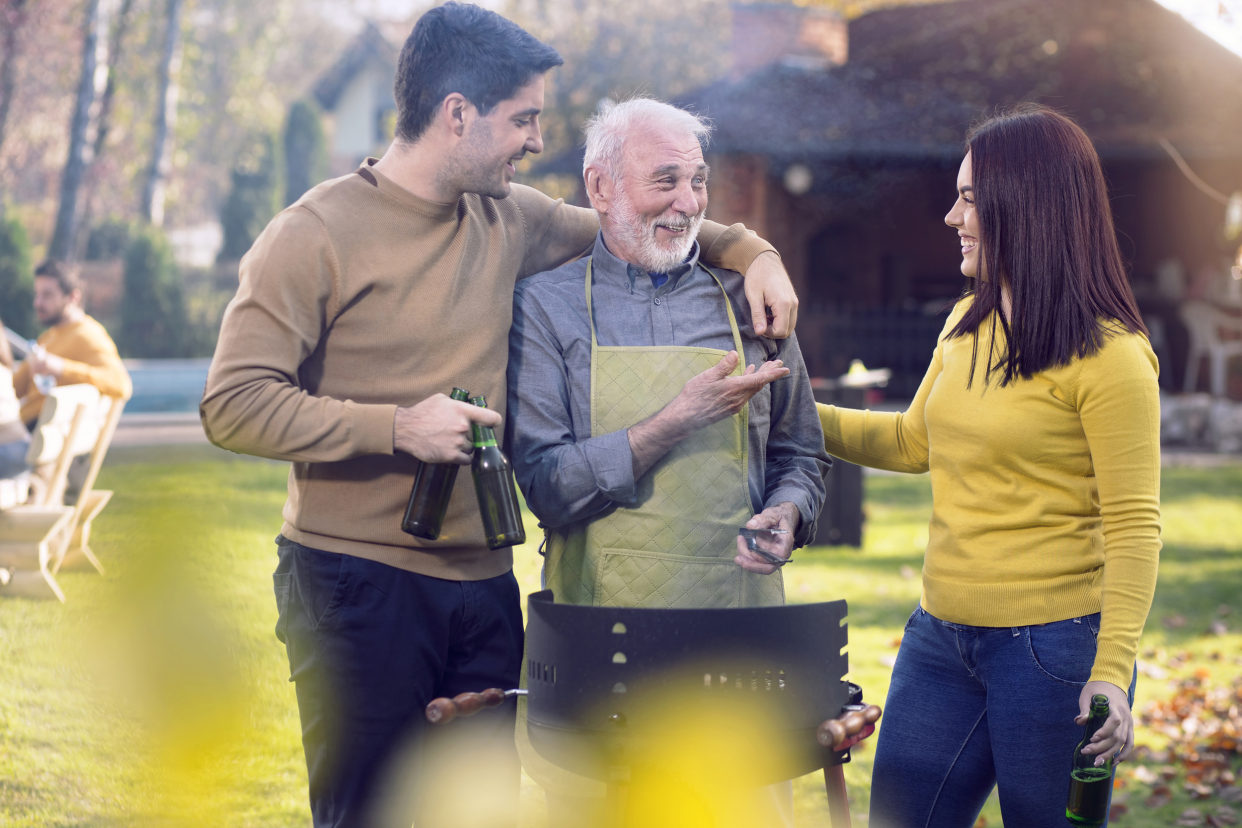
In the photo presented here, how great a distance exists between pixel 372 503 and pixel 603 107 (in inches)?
48.6

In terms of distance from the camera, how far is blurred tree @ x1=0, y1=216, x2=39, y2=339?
21.4 metres

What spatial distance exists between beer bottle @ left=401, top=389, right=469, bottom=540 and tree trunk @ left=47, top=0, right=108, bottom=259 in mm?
22729

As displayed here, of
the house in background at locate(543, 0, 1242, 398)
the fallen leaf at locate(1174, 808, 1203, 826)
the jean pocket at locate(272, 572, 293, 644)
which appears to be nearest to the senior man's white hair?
the jean pocket at locate(272, 572, 293, 644)

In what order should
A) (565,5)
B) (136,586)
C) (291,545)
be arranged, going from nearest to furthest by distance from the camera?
(291,545), (136,586), (565,5)

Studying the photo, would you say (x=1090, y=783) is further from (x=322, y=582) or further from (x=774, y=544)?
(x=322, y=582)

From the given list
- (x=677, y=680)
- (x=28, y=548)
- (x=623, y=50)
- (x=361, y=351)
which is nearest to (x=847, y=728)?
(x=677, y=680)

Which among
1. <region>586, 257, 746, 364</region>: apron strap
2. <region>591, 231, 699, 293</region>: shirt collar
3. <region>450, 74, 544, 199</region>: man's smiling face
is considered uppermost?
<region>450, 74, 544, 199</region>: man's smiling face

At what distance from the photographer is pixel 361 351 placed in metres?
2.63

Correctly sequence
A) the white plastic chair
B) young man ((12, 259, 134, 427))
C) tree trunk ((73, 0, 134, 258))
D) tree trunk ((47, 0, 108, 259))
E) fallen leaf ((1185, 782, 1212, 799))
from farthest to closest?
tree trunk ((73, 0, 134, 258))
tree trunk ((47, 0, 108, 259))
the white plastic chair
young man ((12, 259, 134, 427))
fallen leaf ((1185, 782, 1212, 799))

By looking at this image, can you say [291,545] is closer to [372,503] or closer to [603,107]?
[372,503]

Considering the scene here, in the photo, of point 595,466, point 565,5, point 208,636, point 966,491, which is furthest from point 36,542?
point 565,5

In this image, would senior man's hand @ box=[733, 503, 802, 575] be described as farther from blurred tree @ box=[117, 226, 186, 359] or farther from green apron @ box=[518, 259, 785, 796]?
blurred tree @ box=[117, 226, 186, 359]

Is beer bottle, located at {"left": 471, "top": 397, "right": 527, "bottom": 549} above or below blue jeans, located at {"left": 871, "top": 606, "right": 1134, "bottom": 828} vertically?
above

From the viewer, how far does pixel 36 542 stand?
6.89 m
